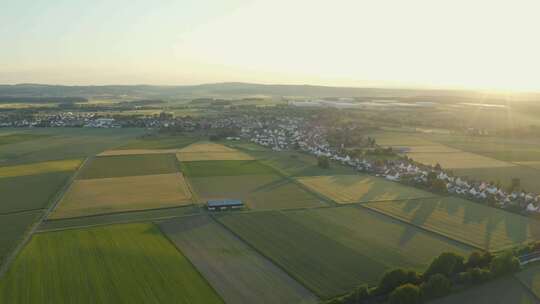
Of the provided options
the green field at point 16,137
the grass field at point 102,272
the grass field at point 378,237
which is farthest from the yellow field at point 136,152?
the grass field at point 378,237

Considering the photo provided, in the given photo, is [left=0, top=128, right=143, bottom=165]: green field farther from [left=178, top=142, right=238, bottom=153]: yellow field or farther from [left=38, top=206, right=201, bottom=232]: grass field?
[left=38, top=206, right=201, bottom=232]: grass field

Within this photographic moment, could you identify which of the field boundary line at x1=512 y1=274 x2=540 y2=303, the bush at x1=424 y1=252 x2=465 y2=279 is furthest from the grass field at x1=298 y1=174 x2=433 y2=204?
the field boundary line at x1=512 y1=274 x2=540 y2=303

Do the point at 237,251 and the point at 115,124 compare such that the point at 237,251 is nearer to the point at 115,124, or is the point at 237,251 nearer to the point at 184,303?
the point at 184,303

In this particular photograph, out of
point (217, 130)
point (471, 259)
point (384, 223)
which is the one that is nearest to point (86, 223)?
point (384, 223)

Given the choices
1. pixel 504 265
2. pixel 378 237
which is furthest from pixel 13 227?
pixel 504 265

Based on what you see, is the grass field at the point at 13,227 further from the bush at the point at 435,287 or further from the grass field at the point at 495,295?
the grass field at the point at 495,295

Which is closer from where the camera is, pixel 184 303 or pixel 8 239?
pixel 184 303
